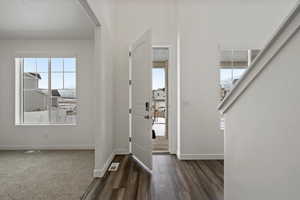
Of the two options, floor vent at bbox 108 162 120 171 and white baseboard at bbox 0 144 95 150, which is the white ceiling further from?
floor vent at bbox 108 162 120 171

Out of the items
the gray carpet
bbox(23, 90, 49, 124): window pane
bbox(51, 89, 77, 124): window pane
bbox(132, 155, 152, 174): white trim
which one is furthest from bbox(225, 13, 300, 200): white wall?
bbox(23, 90, 49, 124): window pane

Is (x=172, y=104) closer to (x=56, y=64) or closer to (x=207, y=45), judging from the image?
(x=207, y=45)

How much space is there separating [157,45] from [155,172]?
8.66ft

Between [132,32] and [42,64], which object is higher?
[132,32]

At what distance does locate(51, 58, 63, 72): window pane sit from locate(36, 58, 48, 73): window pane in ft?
0.52

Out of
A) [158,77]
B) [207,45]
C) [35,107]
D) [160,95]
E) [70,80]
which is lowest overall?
[35,107]

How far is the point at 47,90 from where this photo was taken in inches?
164

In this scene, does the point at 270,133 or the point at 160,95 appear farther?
the point at 160,95

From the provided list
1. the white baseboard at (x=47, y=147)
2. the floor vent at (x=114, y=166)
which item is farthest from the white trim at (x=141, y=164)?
the white baseboard at (x=47, y=147)

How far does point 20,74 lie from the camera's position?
4.15m

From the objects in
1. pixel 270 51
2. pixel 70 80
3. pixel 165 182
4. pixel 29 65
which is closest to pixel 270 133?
pixel 270 51

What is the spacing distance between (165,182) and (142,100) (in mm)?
1439

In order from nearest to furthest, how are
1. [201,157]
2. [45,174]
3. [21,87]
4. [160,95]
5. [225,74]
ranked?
[45,174] < [201,157] < [225,74] < [21,87] < [160,95]

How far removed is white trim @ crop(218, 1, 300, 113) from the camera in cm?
72
